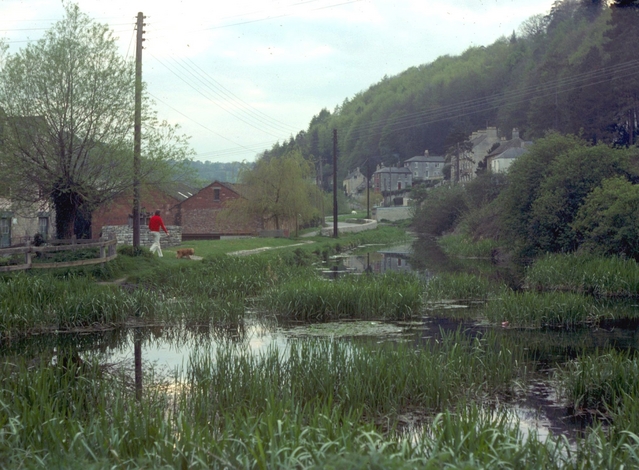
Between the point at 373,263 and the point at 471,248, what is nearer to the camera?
the point at 373,263

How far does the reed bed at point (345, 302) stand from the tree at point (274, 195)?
117ft

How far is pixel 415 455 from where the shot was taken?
6.62 metres

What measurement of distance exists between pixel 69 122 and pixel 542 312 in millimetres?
17819

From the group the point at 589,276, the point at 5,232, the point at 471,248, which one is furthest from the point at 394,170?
the point at 589,276

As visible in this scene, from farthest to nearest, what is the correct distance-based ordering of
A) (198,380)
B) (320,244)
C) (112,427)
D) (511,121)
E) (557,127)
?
1. (511,121)
2. (557,127)
3. (320,244)
4. (198,380)
5. (112,427)

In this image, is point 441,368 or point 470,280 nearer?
point 441,368

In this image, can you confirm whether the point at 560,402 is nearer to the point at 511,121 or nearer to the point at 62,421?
the point at 62,421

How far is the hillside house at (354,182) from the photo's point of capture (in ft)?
488

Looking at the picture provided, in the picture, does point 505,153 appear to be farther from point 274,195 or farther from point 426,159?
point 426,159

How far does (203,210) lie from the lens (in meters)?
65.7

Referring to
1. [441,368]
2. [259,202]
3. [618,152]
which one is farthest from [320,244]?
[441,368]

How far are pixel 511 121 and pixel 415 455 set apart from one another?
95093 mm

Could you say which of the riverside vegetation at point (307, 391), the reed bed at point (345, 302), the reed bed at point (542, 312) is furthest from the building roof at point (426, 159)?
the reed bed at point (542, 312)

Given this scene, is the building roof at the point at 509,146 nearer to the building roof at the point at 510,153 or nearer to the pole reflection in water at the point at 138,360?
the building roof at the point at 510,153
